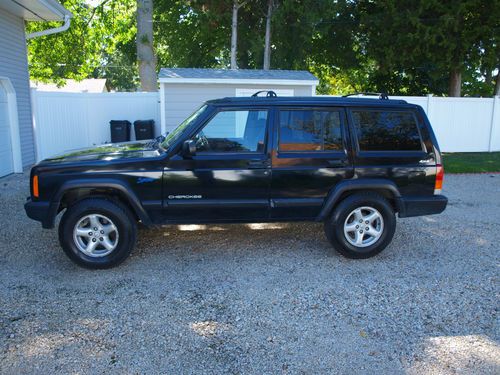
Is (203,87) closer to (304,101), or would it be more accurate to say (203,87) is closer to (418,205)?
(304,101)

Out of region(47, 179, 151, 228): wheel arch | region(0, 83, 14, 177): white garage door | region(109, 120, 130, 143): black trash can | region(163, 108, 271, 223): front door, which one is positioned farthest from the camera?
region(109, 120, 130, 143): black trash can

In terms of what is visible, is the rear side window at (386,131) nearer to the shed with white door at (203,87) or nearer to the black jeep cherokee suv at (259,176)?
the black jeep cherokee suv at (259,176)

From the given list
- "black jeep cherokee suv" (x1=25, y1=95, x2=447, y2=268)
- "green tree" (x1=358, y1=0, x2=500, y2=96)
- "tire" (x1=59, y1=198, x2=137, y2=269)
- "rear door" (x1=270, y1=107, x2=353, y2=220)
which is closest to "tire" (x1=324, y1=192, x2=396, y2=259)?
"black jeep cherokee suv" (x1=25, y1=95, x2=447, y2=268)

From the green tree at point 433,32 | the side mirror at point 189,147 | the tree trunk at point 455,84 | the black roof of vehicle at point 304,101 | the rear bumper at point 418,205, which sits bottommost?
the rear bumper at point 418,205

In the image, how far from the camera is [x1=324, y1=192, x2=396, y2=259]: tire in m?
4.97

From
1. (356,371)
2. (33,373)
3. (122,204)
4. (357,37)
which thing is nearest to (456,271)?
(356,371)

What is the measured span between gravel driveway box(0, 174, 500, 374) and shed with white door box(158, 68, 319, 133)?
6.60 m

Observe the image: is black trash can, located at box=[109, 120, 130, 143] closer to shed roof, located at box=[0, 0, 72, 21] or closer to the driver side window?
shed roof, located at box=[0, 0, 72, 21]

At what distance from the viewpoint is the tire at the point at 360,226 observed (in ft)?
16.3

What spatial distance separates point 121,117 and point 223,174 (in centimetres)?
1054

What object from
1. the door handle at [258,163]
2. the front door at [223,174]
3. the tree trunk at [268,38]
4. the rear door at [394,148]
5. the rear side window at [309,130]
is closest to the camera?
the front door at [223,174]

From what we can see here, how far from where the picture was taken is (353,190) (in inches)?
197

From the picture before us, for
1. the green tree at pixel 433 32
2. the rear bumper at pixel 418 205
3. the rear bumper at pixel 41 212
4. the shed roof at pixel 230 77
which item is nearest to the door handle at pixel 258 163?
the rear bumper at pixel 418 205

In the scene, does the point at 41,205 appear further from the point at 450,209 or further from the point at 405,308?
the point at 450,209
